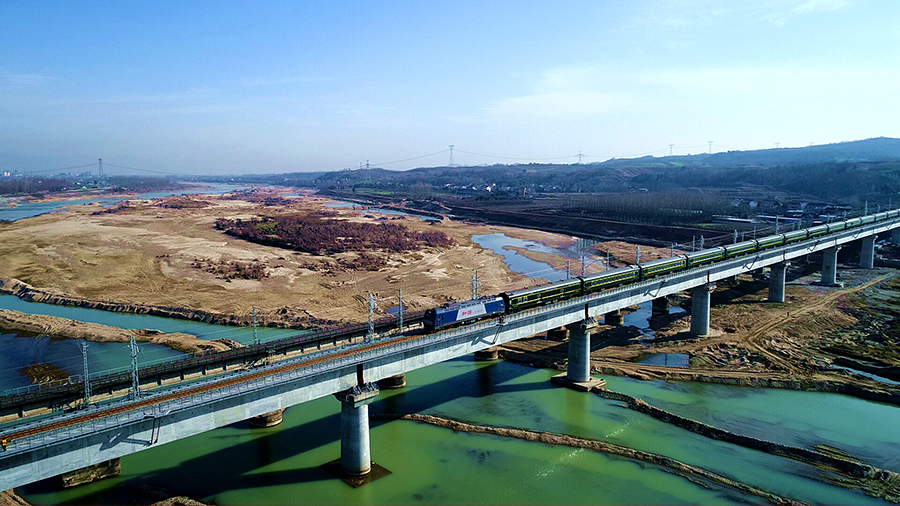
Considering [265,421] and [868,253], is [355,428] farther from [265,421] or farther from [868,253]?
[868,253]

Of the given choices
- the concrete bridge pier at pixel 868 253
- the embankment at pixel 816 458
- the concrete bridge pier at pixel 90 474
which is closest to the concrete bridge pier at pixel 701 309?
the embankment at pixel 816 458

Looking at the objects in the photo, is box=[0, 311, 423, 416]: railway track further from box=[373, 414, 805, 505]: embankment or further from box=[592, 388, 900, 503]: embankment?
box=[592, 388, 900, 503]: embankment

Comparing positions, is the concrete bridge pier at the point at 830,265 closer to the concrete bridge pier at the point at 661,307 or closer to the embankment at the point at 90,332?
the concrete bridge pier at the point at 661,307

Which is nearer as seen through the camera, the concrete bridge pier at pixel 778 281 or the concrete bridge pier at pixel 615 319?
the concrete bridge pier at pixel 615 319

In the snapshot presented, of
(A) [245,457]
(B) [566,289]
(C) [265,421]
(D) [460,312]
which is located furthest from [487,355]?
(A) [245,457]

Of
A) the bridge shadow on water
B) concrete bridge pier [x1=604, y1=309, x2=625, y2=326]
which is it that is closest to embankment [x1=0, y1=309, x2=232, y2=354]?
the bridge shadow on water
